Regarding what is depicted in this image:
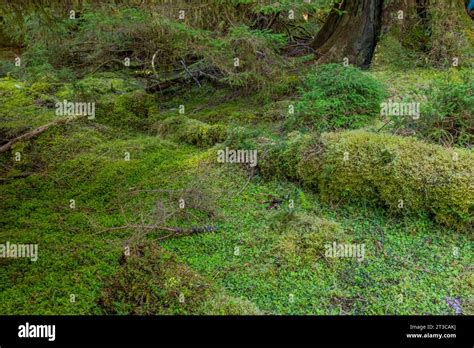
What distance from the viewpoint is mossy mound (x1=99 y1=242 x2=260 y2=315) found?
119 inches

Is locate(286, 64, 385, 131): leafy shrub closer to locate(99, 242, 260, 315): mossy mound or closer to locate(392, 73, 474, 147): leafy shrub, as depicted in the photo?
locate(392, 73, 474, 147): leafy shrub

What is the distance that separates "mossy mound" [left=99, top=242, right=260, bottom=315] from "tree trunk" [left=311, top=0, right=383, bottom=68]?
598cm

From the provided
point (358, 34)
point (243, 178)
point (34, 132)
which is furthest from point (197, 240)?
point (358, 34)

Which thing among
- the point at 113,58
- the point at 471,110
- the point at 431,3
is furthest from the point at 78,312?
the point at 431,3

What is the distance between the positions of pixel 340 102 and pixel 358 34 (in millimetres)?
3024

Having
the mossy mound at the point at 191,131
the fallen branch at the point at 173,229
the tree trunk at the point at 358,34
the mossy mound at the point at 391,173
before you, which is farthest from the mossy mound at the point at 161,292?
the tree trunk at the point at 358,34

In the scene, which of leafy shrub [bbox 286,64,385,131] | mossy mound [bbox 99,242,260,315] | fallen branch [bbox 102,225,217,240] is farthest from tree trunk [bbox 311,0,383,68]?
mossy mound [bbox 99,242,260,315]

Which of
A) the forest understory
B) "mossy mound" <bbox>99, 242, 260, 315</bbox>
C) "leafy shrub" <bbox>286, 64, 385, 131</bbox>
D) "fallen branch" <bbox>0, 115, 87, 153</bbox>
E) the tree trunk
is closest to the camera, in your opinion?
"mossy mound" <bbox>99, 242, 260, 315</bbox>

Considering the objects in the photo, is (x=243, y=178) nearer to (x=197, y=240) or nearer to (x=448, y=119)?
(x=197, y=240)

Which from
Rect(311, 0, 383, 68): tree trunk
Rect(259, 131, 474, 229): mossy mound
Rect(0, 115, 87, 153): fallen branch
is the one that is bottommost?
Rect(0, 115, 87, 153): fallen branch

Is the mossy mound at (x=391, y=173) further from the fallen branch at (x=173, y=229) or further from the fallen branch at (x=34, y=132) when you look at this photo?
the fallen branch at (x=34, y=132)

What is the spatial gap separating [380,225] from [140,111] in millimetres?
5248

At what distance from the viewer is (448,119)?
496 cm

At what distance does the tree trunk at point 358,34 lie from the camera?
7750mm
